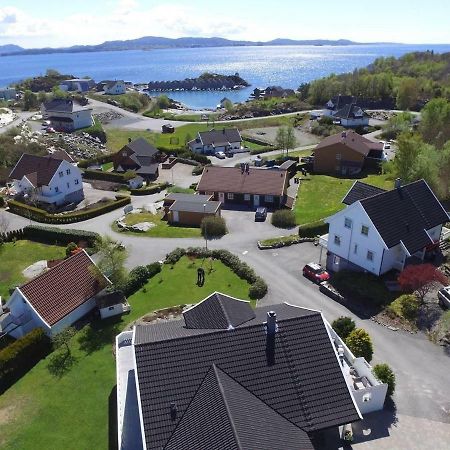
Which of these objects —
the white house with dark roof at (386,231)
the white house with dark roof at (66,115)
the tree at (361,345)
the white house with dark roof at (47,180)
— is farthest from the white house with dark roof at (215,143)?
the tree at (361,345)

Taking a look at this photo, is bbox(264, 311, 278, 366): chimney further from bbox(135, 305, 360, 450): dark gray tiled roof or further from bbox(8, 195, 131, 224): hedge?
bbox(8, 195, 131, 224): hedge

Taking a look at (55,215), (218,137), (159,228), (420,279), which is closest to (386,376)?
(420,279)

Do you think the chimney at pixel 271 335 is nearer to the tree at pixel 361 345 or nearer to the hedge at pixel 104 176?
the tree at pixel 361 345

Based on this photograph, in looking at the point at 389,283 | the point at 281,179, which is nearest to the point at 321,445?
the point at 389,283

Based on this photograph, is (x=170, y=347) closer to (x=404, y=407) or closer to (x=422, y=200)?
(x=404, y=407)

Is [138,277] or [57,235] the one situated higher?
[138,277]

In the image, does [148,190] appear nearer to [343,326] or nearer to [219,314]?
[343,326]
